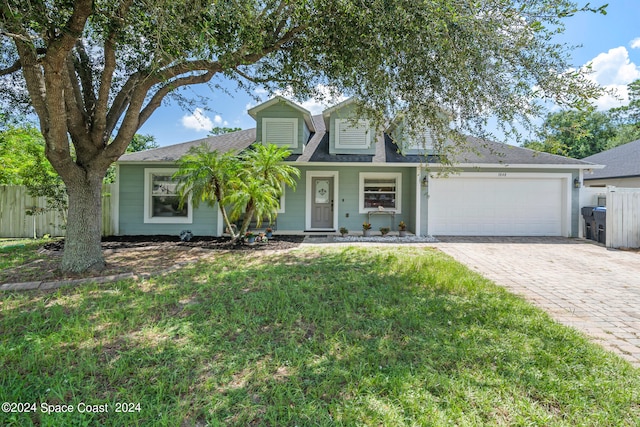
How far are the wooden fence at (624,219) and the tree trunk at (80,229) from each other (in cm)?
1320

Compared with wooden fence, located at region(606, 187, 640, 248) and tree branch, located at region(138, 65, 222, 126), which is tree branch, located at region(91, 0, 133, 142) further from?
wooden fence, located at region(606, 187, 640, 248)

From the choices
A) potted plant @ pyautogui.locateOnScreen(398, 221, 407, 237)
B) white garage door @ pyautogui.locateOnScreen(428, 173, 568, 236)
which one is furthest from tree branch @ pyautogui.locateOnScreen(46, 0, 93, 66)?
white garage door @ pyautogui.locateOnScreen(428, 173, 568, 236)

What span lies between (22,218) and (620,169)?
2571 cm

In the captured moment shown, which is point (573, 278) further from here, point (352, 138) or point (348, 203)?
point (352, 138)

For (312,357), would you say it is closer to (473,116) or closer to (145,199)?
(473,116)

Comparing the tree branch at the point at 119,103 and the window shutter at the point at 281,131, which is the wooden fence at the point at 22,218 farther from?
the window shutter at the point at 281,131

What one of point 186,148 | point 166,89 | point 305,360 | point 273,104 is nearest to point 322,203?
point 273,104

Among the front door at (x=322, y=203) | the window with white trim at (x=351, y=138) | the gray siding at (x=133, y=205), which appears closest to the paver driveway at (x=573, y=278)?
the front door at (x=322, y=203)

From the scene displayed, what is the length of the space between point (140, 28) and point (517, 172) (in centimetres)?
1161

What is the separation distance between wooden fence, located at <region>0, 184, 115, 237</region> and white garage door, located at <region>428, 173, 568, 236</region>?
13078 millimetres

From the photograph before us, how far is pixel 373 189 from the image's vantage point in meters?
11.4

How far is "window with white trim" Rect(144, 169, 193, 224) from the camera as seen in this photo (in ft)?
34.2

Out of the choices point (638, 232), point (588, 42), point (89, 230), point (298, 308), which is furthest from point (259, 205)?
point (638, 232)

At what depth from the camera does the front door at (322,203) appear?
11508 mm
